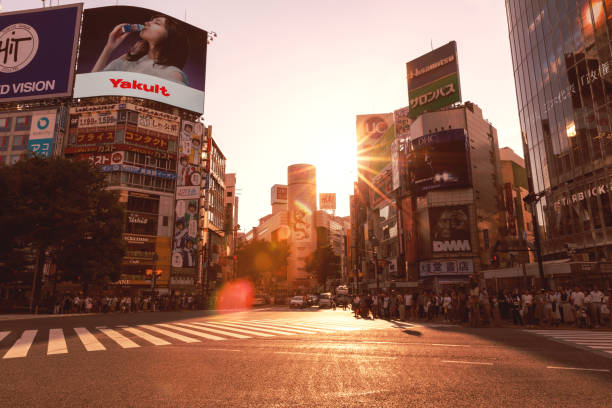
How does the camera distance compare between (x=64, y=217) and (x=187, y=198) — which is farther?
(x=187, y=198)

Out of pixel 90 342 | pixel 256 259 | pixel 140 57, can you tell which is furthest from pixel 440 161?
pixel 90 342

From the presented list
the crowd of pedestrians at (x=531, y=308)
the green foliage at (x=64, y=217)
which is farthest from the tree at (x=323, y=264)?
the crowd of pedestrians at (x=531, y=308)

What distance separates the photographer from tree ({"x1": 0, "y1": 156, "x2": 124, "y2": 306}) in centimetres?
2695

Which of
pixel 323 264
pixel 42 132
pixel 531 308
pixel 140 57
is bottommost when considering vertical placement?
pixel 531 308

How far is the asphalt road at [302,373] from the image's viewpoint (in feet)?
16.6

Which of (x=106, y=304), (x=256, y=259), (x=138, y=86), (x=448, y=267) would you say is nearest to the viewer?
(x=106, y=304)

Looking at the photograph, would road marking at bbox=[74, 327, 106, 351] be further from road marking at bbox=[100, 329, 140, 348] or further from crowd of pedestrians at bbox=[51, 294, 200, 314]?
crowd of pedestrians at bbox=[51, 294, 200, 314]

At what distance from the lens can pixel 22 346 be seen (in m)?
9.80

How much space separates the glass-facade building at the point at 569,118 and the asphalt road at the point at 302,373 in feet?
56.4

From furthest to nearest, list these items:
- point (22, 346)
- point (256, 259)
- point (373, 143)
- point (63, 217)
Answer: point (373, 143) → point (256, 259) → point (63, 217) → point (22, 346)

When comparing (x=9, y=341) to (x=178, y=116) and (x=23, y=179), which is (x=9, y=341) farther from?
(x=178, y=116)

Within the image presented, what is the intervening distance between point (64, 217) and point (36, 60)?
30.6m

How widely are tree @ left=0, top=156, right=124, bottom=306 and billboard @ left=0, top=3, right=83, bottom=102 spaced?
21764 mm

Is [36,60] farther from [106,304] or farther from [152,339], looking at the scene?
[152,339]
